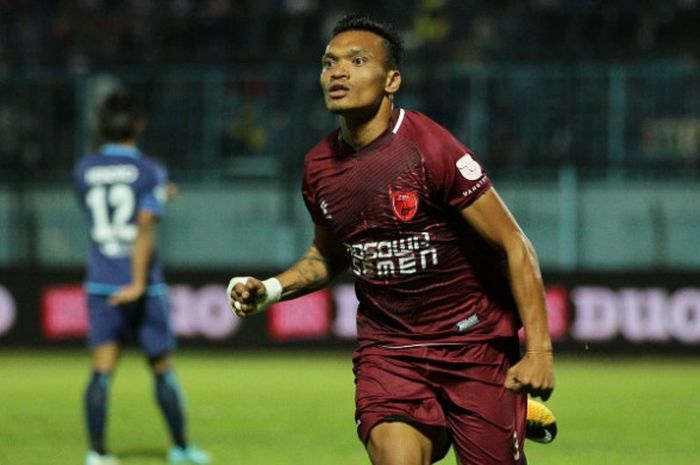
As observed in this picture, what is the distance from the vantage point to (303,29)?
2095cm

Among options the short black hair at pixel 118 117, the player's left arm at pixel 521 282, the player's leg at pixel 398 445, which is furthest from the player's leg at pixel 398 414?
the short black hair at pixel 118 117

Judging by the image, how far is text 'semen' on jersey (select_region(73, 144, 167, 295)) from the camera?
31.7 feet

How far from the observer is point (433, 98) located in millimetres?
18172

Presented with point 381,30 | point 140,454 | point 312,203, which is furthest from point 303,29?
point 381,30

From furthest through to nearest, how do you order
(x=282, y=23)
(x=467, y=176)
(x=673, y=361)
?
(x=282, y=23)
(x=673, y=361)
(x=467, y=176)

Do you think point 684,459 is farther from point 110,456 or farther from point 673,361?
point 673,361

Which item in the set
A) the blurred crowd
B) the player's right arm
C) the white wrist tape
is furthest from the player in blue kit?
the blurred crowd

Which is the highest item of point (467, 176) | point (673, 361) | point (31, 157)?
point (467, 176)

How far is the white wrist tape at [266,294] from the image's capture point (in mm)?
5722

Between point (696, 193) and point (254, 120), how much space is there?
552cm

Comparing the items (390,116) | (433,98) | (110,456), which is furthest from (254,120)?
(390,116)

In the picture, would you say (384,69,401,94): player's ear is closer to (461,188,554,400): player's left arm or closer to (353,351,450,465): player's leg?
(461,188,554,400): player's left arm

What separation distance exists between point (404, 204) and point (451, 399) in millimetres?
791

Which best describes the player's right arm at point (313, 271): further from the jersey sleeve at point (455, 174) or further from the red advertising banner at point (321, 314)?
the red advertising banner at point (321, 314)
